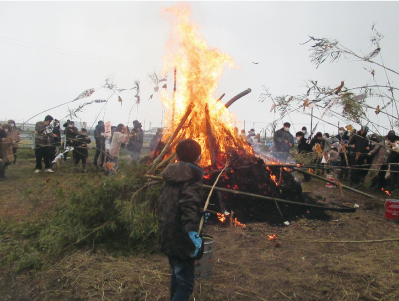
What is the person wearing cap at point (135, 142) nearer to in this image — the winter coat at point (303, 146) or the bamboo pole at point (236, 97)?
the bamboo pole at point (236, 97)

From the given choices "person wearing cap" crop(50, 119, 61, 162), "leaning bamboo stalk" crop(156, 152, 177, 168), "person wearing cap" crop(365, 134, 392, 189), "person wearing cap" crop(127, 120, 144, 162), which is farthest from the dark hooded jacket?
"person wearing cap" crop(127, 120, 144, 162)

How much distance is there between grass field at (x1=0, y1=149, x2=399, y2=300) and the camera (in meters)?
3.61

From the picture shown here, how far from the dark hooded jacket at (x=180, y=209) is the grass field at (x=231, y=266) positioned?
1.11 m

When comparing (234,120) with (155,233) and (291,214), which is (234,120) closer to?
(291,214)

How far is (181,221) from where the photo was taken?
2795 millimetres

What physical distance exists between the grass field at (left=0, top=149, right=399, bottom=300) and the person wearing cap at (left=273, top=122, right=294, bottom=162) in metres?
6.36

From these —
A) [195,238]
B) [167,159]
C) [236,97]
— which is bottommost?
[195,238]

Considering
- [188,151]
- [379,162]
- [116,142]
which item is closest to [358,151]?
[379,162]

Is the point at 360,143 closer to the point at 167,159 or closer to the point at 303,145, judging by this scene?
the point at 303,145

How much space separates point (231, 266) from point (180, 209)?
6.45 ft

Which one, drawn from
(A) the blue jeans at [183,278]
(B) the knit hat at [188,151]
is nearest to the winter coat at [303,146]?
(B) the knit hat at [188,151]

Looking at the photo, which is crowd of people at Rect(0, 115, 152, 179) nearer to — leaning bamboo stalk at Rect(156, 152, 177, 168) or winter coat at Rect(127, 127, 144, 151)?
winter coat at Rect(127, 127, 144, 151)

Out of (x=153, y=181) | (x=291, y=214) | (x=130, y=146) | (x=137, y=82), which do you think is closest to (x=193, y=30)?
(x=137, y=82)

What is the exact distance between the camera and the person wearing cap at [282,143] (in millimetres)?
12516
